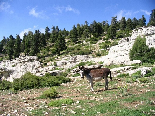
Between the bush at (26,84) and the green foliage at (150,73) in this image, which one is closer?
the green foliage at (150,73)

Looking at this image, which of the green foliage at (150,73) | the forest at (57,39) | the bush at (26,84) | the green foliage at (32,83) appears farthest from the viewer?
the forest at (57,39)

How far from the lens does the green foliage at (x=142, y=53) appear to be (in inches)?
1095

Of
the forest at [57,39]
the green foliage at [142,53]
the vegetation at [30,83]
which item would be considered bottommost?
the vegetation at [30,83]

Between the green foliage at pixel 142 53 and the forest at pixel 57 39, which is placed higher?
the forest at pixel 57 39

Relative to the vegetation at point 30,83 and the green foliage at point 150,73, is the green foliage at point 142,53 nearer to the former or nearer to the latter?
the green foliage at point 150,73

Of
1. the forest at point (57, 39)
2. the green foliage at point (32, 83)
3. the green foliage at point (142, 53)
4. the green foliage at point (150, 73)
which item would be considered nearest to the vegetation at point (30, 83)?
the green foliage at point (32, 83)

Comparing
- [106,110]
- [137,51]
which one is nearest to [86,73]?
[106,110]

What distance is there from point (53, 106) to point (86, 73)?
197 inches

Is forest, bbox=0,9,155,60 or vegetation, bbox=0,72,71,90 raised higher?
forest, bbox=0,9,155,60

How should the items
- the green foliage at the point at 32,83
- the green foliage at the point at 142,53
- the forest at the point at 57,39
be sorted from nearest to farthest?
1. the green foliage at the point at 32,83
2. the green foliage at the point at 142,53
3. the forest at the point at 57,39

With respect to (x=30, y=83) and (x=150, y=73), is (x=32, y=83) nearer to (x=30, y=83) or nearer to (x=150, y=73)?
(x=30, y=83)

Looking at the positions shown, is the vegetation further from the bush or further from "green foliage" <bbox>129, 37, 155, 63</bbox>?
"green foliage" <bbox>129, 37, 155, 63</bbox>

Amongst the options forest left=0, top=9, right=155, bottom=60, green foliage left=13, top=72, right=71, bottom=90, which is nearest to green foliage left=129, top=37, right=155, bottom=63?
green foliage left=13, top=72, right=71, bottom=90

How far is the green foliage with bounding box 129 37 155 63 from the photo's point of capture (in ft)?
91.3
